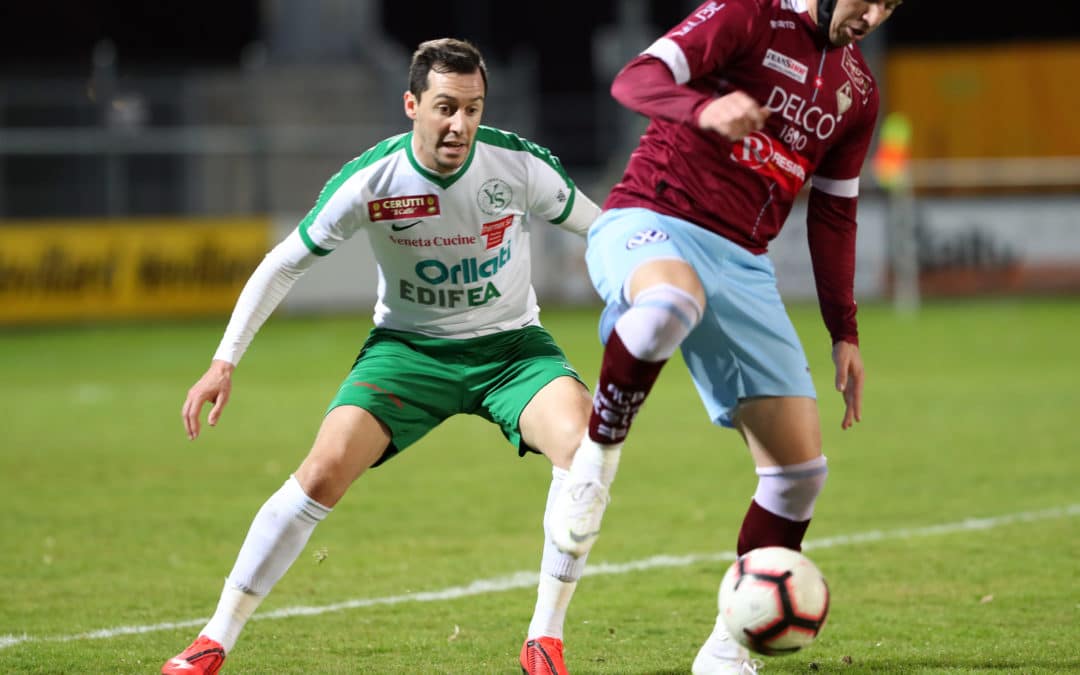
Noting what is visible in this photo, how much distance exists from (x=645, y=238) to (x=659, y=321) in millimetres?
392

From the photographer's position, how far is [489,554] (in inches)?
284

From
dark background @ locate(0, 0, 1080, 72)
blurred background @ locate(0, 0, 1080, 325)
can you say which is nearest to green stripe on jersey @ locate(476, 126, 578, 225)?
blurred background @ locate(0, 0, 1080, 325)

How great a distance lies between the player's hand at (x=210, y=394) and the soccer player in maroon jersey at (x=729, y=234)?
3.97 ft

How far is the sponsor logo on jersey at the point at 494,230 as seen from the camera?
537 centimetres

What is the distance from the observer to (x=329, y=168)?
27.2 m

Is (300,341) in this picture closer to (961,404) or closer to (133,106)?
(133,106)

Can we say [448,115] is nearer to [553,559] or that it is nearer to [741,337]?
[741,337]

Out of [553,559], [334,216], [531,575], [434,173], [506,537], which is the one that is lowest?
[506,537]

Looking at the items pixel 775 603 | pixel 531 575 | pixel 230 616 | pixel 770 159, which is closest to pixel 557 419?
pixel 775 603

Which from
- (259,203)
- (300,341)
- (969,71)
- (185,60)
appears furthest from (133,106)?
(185,60)

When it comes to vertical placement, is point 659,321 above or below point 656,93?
below

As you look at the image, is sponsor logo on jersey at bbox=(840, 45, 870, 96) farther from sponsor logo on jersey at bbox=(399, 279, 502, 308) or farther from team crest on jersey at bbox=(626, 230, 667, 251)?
sponsor logo on jersey at bbox=(399, 279, 502, 308)

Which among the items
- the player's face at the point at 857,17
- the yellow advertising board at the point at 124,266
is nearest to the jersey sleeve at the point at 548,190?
the player's face at the point at 857,17

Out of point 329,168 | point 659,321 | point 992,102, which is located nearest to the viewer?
point 659,321
